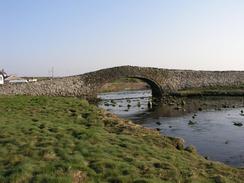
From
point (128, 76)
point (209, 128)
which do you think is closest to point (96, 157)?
point (209, 128)

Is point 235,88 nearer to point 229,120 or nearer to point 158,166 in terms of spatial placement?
point 229,120

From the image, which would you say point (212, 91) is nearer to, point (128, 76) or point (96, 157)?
point (128, 76)

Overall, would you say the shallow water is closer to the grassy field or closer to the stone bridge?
the grassy field

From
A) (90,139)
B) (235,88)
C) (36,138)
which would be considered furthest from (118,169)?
(235,88)

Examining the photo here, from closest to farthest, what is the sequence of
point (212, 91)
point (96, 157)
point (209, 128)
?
point (96, 157) → point (209, 128) → point (212, 91)

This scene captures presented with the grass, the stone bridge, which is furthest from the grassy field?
the grass

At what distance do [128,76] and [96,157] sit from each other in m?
52.7

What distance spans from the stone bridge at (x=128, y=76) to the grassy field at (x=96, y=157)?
39.9 meters

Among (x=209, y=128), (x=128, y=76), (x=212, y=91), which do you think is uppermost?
(x=128, y=76)

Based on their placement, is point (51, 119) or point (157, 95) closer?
point (51, 119)

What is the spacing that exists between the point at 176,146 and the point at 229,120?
18.7 meters

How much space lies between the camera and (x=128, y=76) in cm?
6531

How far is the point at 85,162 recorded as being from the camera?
12180 mm

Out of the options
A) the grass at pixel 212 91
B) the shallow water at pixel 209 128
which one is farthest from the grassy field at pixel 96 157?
the grass at pixel 212 91
